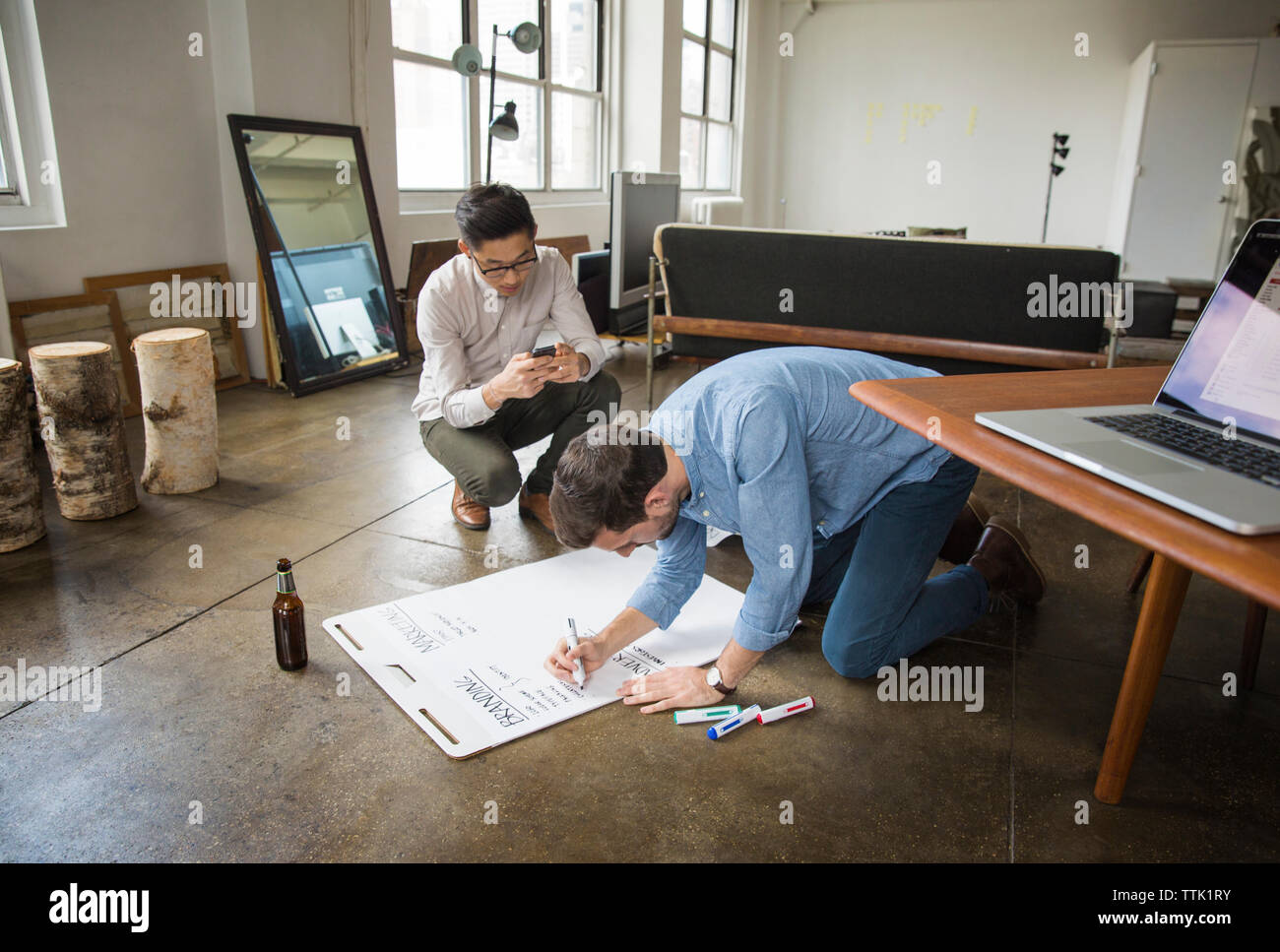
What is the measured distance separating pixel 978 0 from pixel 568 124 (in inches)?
188

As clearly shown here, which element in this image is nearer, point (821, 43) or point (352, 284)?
point (352, 284)

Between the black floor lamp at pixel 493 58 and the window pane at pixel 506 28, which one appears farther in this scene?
the window pane at pixel 506 28

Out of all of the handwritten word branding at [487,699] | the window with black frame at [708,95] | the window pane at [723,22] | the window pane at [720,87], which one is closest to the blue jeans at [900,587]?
the handwritten word branding at [487,699]

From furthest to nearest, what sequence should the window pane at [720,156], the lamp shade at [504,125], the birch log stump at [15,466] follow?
1. the window pane at [720,156]
2. the lamp shade at [504,125]
3. the birch log stump at [15,466]

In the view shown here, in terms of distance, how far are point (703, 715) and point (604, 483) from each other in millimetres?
569

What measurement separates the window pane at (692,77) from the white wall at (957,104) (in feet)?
3.42

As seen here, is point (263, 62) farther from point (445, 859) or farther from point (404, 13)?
point (445, 859)

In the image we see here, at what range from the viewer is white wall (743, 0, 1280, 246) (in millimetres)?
8117

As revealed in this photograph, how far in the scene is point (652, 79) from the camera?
6.75m

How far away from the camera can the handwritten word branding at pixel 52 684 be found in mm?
1647

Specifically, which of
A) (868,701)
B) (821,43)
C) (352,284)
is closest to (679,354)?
(352,284)

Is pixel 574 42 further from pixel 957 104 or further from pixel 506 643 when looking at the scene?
pixel 506 643

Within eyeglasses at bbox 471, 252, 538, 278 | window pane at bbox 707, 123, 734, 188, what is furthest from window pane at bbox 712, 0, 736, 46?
eyeglasses at bbox 471, 252, 538, 278
